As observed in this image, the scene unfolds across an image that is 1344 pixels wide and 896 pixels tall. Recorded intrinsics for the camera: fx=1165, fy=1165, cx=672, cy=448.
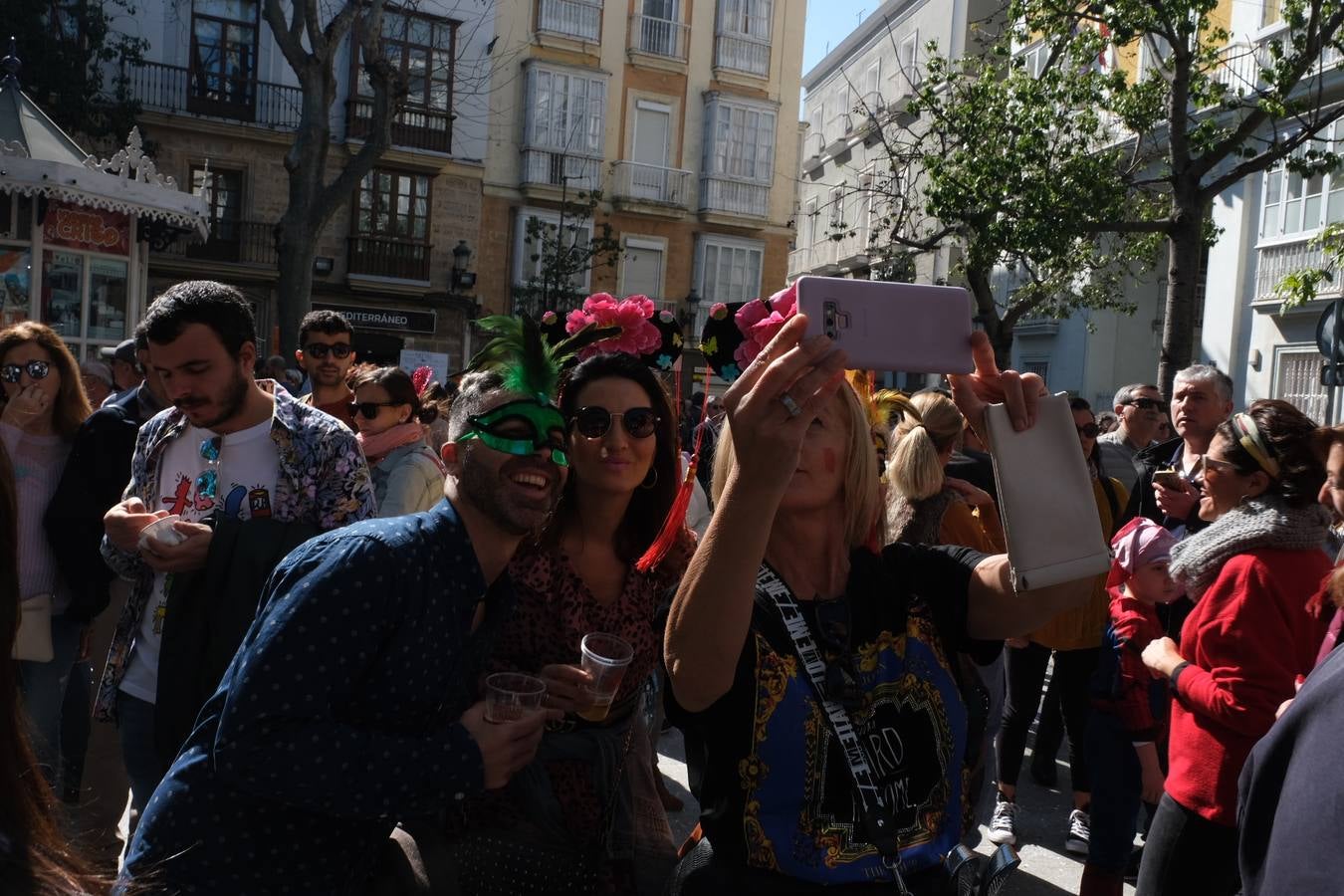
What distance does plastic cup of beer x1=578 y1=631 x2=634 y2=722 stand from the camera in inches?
92.0

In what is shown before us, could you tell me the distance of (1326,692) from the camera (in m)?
1.59

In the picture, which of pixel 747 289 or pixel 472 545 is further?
pixel 747 289

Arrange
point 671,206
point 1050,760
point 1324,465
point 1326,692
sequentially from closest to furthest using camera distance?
point 1326,692 < point 1324,465 < point 1050,760 < point 671,206

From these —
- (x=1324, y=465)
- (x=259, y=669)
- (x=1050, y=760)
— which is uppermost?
(x=1324, y=465)

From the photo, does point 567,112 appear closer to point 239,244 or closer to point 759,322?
point 239,244

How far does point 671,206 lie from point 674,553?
26089 millimetres

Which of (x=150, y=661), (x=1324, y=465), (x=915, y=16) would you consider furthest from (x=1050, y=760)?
(x=915, y=16)

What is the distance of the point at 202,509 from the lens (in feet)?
10.5

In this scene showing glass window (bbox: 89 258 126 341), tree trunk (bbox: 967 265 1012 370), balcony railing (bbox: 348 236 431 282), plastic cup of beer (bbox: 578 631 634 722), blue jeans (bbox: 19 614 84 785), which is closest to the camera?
plastic cup of beer (bbox: 578 631 634 722)

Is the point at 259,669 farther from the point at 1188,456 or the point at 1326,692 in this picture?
the point at 1188,456

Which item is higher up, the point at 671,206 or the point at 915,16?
the point at 915,16

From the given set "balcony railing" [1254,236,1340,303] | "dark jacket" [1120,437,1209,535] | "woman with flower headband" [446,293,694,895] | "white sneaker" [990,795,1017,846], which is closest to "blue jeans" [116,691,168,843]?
"woman with flower headband" [446,293,694,895]

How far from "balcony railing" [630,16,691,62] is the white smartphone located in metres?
27.9

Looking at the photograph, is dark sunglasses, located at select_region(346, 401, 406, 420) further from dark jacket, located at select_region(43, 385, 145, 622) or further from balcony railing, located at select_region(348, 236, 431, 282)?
balcony railing, located at select_region(348, 236, 431, 282)
